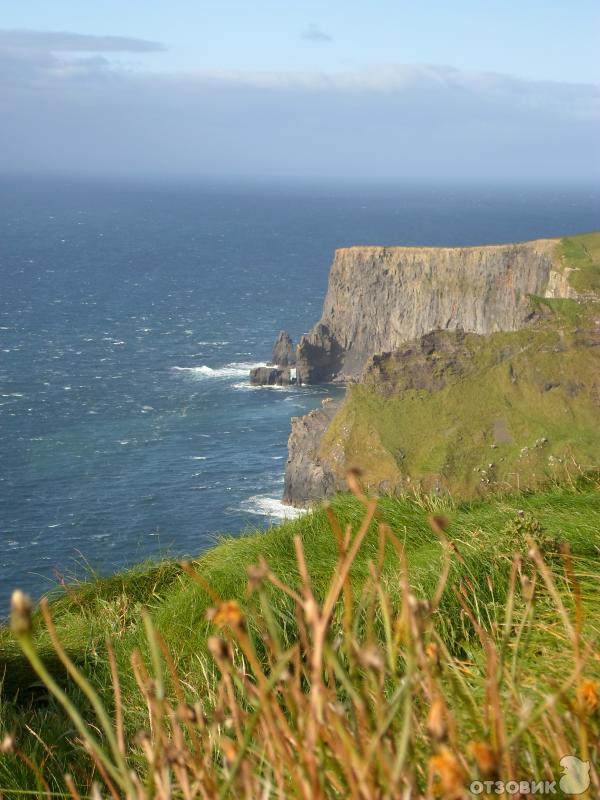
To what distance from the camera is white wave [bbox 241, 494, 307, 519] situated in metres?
54.8

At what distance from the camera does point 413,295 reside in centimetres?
9806

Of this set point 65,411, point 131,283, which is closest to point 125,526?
point 65,411

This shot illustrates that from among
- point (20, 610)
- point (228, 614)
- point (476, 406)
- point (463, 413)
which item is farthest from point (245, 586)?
point (476, 406)

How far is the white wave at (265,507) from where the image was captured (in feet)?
180

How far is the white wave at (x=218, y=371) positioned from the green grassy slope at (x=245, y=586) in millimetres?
78361

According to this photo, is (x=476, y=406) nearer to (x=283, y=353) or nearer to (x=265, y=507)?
(x=265, y=507)

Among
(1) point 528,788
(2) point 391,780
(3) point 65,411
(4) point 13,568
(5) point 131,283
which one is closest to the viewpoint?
(2) point 391,780

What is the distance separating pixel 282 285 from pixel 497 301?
2508 inches

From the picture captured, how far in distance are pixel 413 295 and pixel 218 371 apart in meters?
21.4

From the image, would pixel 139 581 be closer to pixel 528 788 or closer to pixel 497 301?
pixel 528 788

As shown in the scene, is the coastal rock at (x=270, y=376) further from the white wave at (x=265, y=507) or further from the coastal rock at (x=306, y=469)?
the white wave at (x=265, y=507)

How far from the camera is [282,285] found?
149m

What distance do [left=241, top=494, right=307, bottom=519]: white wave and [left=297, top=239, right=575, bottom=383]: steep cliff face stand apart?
3497 centimetres

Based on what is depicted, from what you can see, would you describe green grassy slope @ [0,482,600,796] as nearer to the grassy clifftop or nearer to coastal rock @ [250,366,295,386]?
the grassy clifftop
